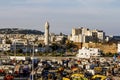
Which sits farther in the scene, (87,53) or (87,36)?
(87,36)

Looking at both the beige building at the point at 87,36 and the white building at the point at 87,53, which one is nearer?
the white building at the point at 87,53

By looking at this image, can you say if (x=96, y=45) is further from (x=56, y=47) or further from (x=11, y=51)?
(x=11, y=51)

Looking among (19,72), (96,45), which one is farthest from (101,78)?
(96,45)

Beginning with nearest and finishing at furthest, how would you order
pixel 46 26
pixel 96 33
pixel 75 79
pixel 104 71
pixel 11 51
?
pixel 75 79 → pixel 104 71 → pixel 11 51 → pixel 46 26 → pixel 96 33

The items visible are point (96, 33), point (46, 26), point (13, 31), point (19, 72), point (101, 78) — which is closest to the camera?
point (101, 78)

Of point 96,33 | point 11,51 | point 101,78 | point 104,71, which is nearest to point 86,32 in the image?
point 96,33

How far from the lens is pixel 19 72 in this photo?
35.6 meters

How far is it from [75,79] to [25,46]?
48.9 metres

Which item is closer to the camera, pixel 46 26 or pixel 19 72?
pixel 19 72

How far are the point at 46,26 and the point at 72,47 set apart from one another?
18.0 feet

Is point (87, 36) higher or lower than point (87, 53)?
higher

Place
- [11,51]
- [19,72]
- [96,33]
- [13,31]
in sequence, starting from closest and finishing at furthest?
1. [19,72]
2. [11,51]
3. [96,33]
4. [13,31]

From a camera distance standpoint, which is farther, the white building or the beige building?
the beige building

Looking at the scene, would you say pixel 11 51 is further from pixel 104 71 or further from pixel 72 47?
pixel 104 71
